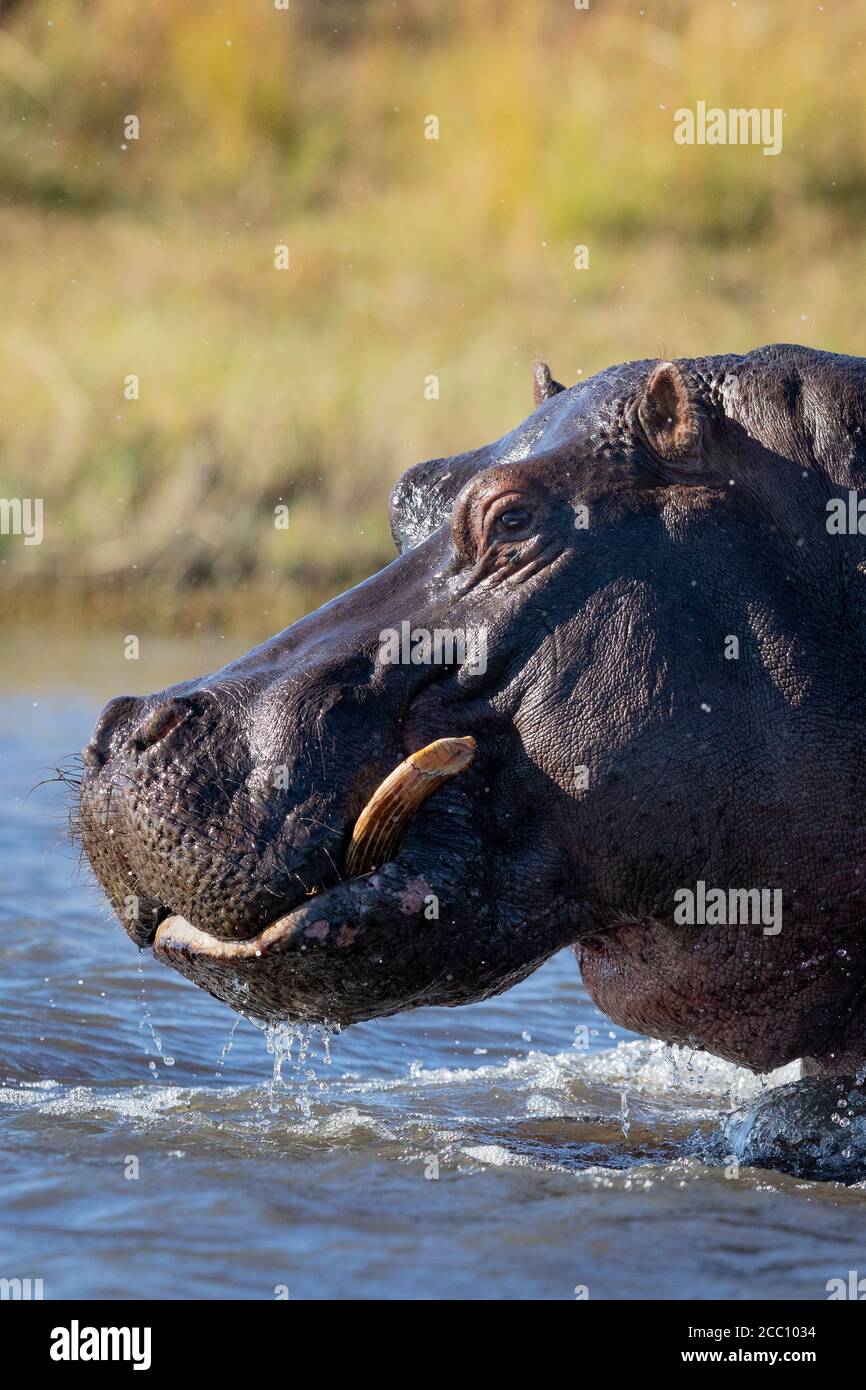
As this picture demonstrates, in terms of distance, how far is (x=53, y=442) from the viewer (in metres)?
14.3

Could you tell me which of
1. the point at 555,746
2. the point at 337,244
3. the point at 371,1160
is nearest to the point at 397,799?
the point at 555,746

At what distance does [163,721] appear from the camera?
422cm

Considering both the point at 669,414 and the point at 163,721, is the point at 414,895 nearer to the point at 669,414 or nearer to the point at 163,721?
the point at 163,721

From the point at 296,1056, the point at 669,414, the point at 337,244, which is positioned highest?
the point at 337,244

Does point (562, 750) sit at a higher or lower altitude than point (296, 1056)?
higher

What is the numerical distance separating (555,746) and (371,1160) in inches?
42.2

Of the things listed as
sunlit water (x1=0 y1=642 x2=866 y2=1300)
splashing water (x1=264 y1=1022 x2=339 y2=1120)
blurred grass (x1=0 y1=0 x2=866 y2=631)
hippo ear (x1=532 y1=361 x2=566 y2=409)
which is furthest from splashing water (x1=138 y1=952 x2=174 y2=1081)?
blurred grass (x1=0 y1=0 x2=866 y2=631)

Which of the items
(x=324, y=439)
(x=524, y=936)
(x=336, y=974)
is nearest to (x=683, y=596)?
(x=524, y=936)

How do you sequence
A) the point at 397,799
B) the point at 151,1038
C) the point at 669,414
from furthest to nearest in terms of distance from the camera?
the point at 151,1038
the point at 669,414
the point at 397,799

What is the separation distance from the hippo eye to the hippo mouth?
463 millimetres

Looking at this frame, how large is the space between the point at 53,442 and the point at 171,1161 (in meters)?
10.2

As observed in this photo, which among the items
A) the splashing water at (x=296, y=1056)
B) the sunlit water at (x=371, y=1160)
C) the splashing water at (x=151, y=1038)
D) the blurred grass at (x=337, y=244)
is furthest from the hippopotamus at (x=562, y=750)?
the blurred grass at (x=337, y=244)

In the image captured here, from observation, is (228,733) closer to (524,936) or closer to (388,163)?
(524,936)
